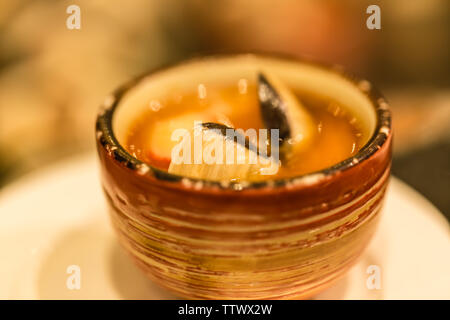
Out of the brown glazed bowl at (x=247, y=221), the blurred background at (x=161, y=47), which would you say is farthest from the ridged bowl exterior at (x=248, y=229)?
the blurred background at (x=161, y=47)

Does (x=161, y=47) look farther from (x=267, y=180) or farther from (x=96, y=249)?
(x=267, y=180)

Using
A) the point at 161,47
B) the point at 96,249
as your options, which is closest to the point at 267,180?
the point at 96,249

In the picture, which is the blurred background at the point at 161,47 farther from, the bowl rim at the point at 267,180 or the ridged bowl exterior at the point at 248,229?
the ridged bowl exterior at the point at 248,229

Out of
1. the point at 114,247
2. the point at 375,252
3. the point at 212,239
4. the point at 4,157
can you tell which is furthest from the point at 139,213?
the point at 4,157

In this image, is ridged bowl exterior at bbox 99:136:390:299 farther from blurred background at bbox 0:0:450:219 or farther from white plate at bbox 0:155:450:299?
blurred background at bbox 0:0:450:219

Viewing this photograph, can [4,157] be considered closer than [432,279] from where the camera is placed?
No

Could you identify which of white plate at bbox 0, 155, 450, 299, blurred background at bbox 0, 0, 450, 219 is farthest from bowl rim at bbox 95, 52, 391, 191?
blurred background at bbox 0, 0, 450, 219

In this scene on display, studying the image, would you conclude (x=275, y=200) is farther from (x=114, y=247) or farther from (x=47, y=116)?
(x=47, y=116)
